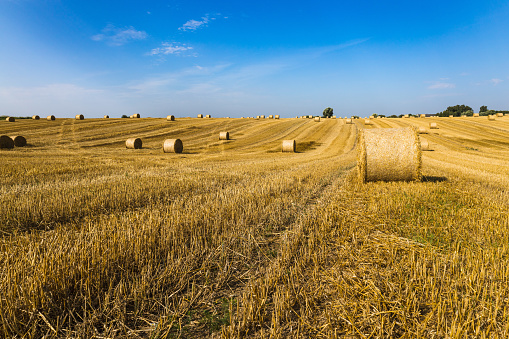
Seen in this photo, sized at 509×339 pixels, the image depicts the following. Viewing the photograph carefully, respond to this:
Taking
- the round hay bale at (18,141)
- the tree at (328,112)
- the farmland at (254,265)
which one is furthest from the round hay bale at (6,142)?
the tree at (328,112)

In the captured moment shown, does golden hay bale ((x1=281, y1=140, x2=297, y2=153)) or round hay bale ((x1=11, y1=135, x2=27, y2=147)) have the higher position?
round hay bale ((x1=11, y1=135, x2=27, y2=147))

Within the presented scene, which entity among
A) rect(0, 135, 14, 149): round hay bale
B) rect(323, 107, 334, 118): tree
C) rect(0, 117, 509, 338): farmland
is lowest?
rect(0, 117, 509, 338): farmland

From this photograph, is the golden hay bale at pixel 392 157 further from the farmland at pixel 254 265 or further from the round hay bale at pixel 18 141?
the round hay bale at pixel 18 141

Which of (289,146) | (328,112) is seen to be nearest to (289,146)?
(289,146)

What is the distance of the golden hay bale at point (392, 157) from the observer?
8203 millimetres

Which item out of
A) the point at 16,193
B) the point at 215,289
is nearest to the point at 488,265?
the point at 215,289

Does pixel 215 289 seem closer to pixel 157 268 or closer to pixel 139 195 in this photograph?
pixel 157 268

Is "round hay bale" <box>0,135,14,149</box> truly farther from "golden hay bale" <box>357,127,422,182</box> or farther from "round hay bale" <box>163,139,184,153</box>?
"golden hay bale" <box>357,127,422,182</box>

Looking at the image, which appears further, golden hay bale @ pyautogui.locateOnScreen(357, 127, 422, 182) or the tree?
the tree

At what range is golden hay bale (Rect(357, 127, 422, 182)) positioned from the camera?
8203 mm

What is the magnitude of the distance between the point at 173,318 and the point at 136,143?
22.8 m

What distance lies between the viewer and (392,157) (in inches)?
328

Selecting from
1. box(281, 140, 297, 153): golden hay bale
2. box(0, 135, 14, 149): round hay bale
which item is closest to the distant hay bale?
box(281, 140, 297, 153): golden hay bale

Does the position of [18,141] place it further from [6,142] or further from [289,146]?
[289,146]
